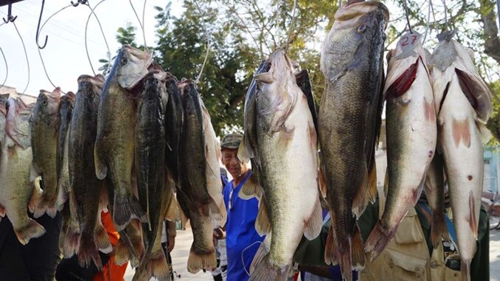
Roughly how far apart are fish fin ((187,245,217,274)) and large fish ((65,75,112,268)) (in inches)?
18.9

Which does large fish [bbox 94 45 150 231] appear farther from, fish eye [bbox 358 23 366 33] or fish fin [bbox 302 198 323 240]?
fish eye [bbox 358 23 366 33]

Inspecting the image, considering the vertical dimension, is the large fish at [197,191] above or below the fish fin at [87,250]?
above

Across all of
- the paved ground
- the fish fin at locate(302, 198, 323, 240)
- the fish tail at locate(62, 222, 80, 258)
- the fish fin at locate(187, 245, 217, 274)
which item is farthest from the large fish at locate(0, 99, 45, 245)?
the paved ground

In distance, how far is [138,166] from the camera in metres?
2.37

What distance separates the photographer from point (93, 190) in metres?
2.58

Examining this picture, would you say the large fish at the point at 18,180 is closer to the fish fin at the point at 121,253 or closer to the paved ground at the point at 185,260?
the fish fin at the point at 121,253

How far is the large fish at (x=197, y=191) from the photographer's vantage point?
8.03 feet

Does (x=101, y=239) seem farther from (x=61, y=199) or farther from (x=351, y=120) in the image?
(x=351, y=120)

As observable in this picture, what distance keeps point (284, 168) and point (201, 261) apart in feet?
2.52

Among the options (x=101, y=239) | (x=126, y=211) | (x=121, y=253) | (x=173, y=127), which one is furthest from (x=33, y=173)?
(x=173, y=127)

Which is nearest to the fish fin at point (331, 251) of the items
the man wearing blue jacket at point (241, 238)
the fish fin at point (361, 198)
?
the fish fin at point (361, 198)

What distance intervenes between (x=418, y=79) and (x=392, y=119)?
19 cm

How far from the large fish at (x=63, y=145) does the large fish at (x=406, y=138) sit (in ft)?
5.55

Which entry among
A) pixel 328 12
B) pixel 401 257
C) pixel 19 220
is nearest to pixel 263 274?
pixel 401 257
